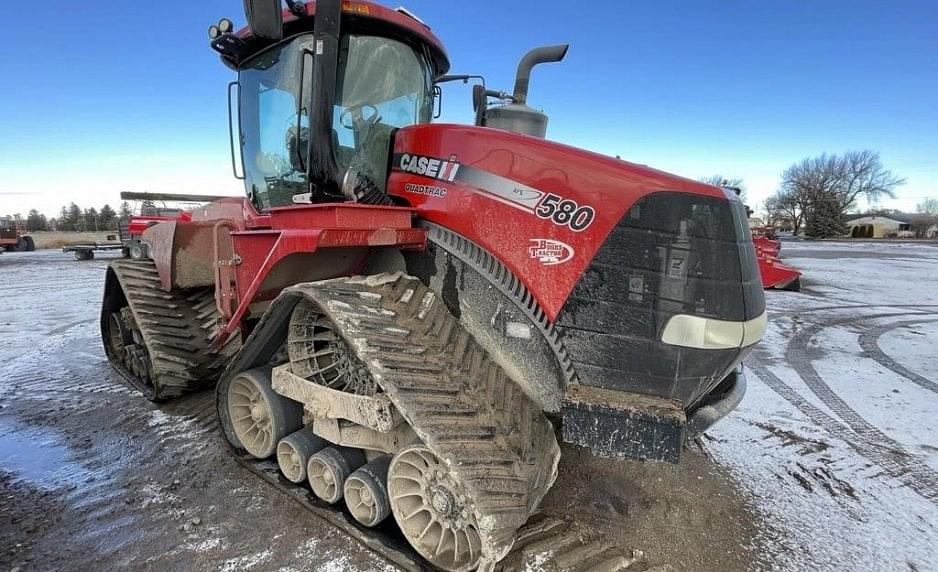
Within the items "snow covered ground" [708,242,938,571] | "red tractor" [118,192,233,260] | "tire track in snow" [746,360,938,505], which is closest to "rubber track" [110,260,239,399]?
"snow covered ground" [708,242,938,571]

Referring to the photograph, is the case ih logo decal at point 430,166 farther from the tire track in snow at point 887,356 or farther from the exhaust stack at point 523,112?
the tire track in snow at point 887,356

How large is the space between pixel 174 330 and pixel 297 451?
200 centimetres

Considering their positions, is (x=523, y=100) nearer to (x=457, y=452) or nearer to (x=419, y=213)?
(x=419, y=213)

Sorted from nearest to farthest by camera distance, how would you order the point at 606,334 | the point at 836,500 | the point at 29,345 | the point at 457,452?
the point at 457,452 < the point at 606,334 < the point at 836,500 < the point at 29,345

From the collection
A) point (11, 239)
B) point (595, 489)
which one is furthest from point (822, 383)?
point (11, 239)

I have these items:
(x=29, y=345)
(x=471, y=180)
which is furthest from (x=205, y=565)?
(x=29, y=345)

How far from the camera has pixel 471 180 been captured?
238cm

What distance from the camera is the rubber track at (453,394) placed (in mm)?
1925

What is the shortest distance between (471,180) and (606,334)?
0.93 meters

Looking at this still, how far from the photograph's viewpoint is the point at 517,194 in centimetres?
223

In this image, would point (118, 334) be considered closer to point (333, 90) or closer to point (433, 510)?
point (333, 90)

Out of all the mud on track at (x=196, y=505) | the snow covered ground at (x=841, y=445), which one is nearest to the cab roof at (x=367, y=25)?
the mud on track at (x=196, y=505)

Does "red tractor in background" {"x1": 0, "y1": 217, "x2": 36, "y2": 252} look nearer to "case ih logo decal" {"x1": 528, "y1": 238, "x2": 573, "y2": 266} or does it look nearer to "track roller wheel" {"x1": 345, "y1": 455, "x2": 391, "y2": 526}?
"track roller wheel" {"x1": 345, "y1": 455, "x2": 391, "y2": 526}

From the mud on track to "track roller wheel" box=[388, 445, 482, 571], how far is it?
0.24 m
